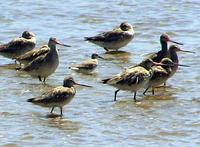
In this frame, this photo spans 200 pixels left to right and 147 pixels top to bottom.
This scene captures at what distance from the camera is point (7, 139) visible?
504 inches

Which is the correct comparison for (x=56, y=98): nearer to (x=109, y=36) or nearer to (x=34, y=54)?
(x=34, y=54)

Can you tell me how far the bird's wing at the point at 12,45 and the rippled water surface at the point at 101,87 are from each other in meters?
0.38

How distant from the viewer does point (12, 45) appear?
19.0 metres

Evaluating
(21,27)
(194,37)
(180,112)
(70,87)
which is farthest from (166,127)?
(21,27)

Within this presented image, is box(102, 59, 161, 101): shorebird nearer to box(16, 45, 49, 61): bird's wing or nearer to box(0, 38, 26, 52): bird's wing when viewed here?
box(16, 45, 49, 61): bird's wing

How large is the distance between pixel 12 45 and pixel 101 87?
327cm

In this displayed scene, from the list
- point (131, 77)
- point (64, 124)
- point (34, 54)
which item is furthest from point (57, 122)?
point (34, 54)

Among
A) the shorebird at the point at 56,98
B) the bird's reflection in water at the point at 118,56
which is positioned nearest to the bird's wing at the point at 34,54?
the bird's reflection in water at the point at 118,56

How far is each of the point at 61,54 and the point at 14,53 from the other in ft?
4.19

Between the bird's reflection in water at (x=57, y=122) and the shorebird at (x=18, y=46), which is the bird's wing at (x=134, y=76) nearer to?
the bird's reflection in water at (x=57, y=122)

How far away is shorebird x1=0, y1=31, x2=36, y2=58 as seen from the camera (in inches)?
742

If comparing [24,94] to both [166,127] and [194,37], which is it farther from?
[194,37]

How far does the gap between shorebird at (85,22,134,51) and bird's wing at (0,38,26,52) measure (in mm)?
1821

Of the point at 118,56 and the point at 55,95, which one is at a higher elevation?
the point at 55,95
